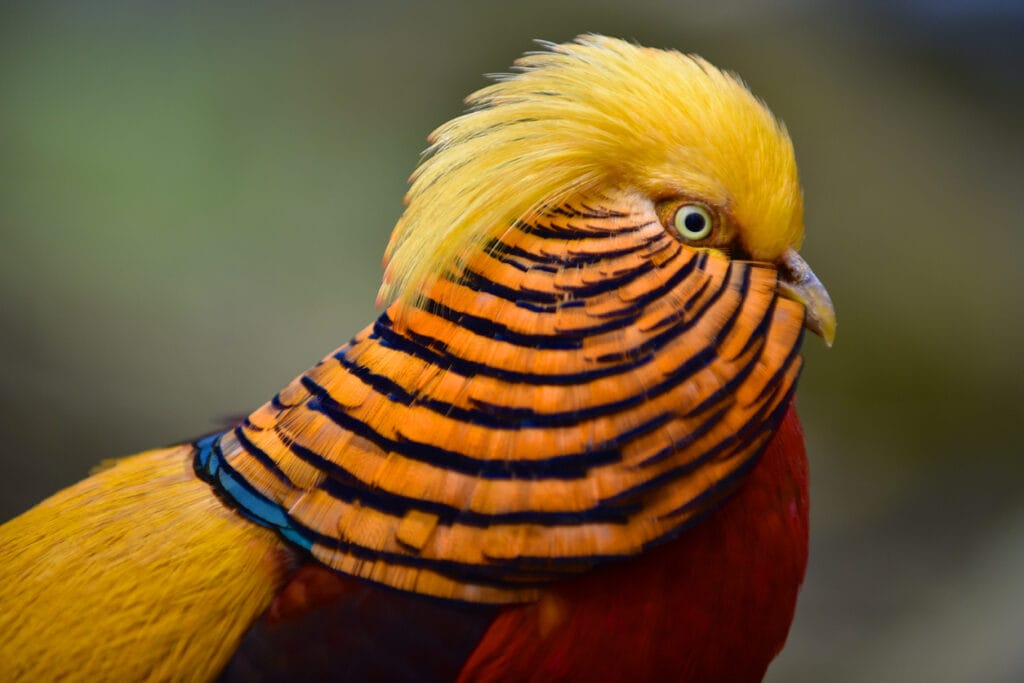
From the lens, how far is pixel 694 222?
1.16 meters

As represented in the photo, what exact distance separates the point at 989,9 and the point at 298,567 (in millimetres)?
2734

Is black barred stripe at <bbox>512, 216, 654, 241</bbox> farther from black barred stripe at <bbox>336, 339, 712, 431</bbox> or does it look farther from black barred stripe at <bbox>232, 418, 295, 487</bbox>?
black barred stripe at <bbox>232, 418, 295, 487</bbox>

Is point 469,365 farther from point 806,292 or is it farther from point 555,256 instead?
point 806,292

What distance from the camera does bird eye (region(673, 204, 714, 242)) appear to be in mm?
1155

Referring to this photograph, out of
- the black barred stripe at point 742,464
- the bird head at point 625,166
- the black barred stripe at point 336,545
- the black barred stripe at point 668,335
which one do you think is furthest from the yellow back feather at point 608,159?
the black barred stripe at point 336,545

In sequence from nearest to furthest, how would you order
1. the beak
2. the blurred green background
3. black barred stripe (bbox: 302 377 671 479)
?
black barred stripe (bbox: 302 377 671 479), the beak, the blurred green background

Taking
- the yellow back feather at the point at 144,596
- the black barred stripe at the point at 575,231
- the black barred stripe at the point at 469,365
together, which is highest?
the black barred stripe at the point at 575,231

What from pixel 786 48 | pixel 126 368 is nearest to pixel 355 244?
pixel 126 368

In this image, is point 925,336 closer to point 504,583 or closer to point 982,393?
point 982,393

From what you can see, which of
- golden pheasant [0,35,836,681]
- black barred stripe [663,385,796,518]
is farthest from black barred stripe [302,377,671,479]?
black barred stripe [663,385,796,518]

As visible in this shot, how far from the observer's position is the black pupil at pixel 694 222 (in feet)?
3.79

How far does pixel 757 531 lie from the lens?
1210 millimetres

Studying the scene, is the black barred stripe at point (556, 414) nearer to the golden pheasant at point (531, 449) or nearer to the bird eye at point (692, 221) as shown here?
the golden pheasant at point (531, 449)

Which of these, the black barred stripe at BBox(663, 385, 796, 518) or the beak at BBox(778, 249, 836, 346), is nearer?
the black barred stripe at BBox(663, 385, 796, 518)
